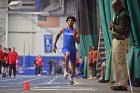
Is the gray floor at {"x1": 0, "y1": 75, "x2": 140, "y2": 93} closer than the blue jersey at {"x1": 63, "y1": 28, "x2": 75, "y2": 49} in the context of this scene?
Yes

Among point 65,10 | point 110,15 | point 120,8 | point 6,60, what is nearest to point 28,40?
point 65,10

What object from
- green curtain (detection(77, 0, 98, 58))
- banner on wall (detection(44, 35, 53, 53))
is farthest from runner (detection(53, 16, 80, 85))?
banner on wall (detection(44, 35, 53, 53))

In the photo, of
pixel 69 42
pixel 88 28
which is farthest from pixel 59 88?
pixel 88 28

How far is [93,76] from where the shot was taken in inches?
797

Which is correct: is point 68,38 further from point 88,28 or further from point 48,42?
point 48,42

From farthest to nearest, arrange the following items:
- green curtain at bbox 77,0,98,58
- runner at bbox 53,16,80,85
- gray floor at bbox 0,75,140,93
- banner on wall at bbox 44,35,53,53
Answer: banner on wall at bbox 44,35,53,53 < green curtain at bbox 77,0,98,58 < runner at bbox 53,16,80,85 < gray floor at bbox 0,75,140,93

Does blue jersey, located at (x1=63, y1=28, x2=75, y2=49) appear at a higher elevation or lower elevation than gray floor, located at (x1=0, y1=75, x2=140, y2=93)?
higher

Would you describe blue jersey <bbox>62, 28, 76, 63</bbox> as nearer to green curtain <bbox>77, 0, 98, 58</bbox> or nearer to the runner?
the runner

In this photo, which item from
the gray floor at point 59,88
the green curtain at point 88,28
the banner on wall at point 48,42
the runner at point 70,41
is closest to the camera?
the gray floor at point 59,88

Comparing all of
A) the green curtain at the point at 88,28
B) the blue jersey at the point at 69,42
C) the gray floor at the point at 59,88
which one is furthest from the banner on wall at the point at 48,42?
the blue jersey at the point at 69,42

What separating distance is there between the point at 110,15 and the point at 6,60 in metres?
9.65

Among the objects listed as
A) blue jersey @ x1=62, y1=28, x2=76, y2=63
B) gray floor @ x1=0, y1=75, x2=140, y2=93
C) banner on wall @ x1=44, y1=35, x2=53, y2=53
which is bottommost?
gray floor @ x1=0, y1=75, x2=140, y2=93

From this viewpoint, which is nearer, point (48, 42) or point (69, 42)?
point (69, 42)

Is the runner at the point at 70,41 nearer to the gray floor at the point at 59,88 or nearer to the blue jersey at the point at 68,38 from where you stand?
the blue jersey at the point at 68,38
